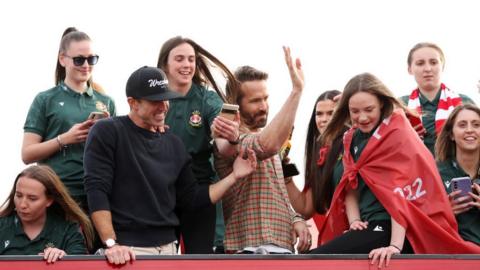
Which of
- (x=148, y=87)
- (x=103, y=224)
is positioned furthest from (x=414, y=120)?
(x=103, y=224)

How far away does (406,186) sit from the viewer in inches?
221

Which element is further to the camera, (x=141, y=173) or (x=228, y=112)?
(x=228, y=112)

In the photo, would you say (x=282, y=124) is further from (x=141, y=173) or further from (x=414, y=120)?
(x=414, y=120)

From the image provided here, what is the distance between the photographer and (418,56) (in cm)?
710

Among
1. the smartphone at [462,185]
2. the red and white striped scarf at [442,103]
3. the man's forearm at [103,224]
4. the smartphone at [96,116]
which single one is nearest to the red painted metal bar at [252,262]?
the man's forearm at [103,224]

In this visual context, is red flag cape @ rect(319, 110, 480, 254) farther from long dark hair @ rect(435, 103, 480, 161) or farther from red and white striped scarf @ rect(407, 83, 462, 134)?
red and white striped scarf @ rect(407, 83, 462, 134)

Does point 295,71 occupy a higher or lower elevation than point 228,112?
higher

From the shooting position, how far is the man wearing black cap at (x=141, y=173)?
5.44 m

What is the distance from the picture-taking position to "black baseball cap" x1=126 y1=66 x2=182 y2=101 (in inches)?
219

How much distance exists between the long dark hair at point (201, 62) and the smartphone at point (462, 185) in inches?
59.9

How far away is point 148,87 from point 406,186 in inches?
61.2

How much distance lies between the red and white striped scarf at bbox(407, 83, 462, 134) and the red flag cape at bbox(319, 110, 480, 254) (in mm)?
1108

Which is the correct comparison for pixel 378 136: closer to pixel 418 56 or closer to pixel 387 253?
pixel 387 253

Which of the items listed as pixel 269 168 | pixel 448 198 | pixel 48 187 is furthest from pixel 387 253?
pixel 48 187
